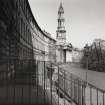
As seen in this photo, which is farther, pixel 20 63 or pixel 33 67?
pixel 33 67

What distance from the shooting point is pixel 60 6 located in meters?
5.95

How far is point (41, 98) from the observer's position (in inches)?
Answer: 121

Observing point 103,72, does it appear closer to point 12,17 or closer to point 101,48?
point 101,48

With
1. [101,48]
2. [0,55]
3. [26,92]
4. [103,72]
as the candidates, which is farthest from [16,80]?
[101,48]

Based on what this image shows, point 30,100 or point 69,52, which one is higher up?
point 69,52

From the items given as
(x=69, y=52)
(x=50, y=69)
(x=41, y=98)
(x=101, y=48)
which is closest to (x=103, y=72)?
(x=101, y=48)

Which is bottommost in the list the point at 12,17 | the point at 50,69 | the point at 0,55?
the point at 50,69

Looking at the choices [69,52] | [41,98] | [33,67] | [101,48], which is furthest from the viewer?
[69,52]

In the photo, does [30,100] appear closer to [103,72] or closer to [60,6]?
[60,6]

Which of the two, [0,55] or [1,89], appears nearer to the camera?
[0,55]

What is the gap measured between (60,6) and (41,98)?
147 inches

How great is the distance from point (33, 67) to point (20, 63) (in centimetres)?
46

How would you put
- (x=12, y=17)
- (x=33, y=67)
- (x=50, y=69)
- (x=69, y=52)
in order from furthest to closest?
(x=69, y=52)
(x=50, y=69)
(x=33, y=67)
(x=12, y=17)

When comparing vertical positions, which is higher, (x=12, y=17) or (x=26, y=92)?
(x=12, y=17)
